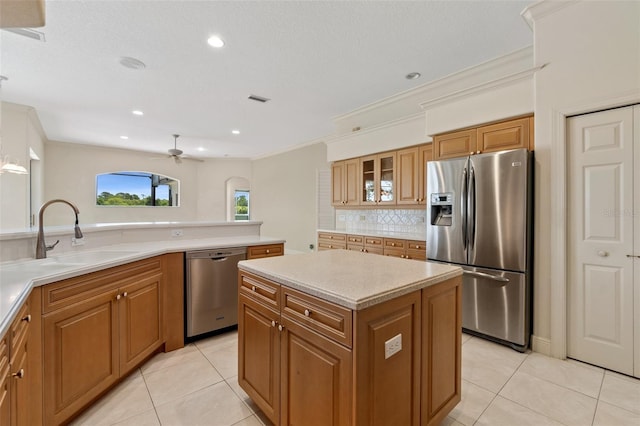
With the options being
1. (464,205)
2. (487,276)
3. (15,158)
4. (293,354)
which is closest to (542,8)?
(464,205)

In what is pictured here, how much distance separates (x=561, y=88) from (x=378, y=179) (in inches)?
92.4

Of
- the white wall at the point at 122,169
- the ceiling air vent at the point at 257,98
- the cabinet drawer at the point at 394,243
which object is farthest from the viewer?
the white wall at the point at 122,169

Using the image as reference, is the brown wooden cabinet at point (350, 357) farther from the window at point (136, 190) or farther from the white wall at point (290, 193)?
the window at point (136, 190)

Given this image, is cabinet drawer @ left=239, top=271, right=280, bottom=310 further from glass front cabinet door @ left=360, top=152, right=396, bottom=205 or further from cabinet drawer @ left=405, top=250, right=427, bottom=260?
glass front cabinet door @ left=360, top=152, right=396, bottom=205

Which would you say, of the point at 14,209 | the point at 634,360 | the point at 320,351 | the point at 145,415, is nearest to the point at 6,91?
the point at 14,209

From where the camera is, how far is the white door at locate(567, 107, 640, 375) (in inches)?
82.7

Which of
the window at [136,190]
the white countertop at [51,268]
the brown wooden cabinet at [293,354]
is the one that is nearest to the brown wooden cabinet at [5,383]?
the white countertop at [51,268]

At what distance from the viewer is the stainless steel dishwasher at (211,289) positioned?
8.52 ft

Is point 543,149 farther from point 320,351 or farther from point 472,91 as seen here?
point 320,351

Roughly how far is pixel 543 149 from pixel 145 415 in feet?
11.7

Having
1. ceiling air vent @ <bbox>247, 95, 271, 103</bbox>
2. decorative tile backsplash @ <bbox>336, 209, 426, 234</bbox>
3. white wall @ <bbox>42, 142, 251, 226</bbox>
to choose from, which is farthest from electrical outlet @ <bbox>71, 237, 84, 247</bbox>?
white wall @ <bbox>42, 142, 251, 226</bbox>

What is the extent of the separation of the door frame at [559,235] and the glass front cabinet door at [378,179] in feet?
6.38

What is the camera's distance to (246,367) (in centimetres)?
175

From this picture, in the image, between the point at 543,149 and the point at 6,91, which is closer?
the point at 543,149
